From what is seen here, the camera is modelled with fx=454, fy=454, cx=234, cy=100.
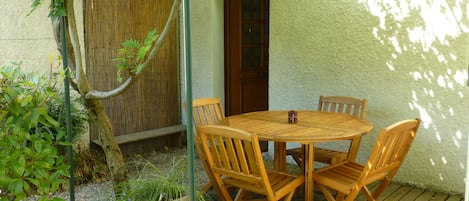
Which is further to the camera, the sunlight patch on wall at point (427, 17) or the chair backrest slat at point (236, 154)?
the sunlight patch on wall at point (427, 17)

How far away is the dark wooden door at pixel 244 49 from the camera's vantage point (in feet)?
19.8

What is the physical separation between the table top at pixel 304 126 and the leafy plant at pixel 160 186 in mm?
641

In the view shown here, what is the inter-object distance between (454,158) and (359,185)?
1.46 metres

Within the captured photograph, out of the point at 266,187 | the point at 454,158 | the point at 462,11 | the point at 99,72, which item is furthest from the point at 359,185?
the point at 99,72

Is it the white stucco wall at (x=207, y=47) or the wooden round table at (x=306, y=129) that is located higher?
the white stucco wall at (x=207, y=47)

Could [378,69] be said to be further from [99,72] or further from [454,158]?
[99,72]

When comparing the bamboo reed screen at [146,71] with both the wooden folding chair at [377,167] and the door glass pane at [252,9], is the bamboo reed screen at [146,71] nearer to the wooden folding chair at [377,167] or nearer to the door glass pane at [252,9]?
the door glass pane at [252,9]

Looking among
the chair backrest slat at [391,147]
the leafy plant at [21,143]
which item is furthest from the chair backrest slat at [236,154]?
the leafy plant at [21,143]

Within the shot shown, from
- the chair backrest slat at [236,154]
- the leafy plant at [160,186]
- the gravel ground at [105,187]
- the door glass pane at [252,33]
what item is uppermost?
the door glass pane at [252,33]

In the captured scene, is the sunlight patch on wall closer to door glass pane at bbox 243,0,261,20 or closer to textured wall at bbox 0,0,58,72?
door glass pane at bbox 243,0,261,20

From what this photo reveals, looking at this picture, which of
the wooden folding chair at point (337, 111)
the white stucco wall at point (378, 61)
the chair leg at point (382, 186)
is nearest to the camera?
the chair leg at point (382, 186)

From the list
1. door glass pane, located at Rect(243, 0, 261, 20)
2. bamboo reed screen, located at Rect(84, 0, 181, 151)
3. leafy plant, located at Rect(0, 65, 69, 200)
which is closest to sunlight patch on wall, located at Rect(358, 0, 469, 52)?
door glass pane, located at Rect(243, 0, 261, 20)

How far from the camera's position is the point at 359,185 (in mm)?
3121

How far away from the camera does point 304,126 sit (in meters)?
3.64
